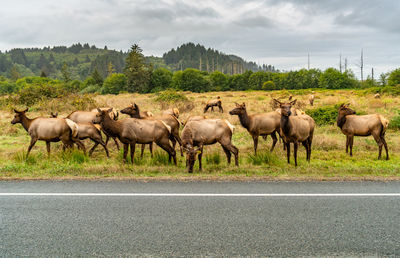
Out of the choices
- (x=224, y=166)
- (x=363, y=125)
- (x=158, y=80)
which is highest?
(x=158, y=80)

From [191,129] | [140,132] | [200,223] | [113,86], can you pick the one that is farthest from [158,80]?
[200,223]

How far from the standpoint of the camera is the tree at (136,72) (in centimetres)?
8018

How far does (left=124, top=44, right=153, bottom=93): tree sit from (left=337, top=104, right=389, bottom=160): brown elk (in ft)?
236

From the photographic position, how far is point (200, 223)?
5441 millimetres

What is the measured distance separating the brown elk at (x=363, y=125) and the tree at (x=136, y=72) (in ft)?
236

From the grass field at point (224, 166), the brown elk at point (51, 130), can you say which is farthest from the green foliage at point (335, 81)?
the brown elk at point (51, 130)

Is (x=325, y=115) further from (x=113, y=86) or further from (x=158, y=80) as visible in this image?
(x=113, y=86)

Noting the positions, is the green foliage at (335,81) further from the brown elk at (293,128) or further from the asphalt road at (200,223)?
the asphalt road at (200,223)

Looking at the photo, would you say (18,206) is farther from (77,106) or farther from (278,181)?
(77,106)

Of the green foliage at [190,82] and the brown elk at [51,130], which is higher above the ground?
the green foliage at [190,82]

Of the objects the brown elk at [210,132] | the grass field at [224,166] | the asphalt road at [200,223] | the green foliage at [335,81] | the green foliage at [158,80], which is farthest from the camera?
the green foliage at [335,81]

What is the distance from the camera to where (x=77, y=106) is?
77.9 feet

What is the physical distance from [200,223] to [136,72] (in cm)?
7826

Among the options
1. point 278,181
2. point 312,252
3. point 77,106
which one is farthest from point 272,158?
point 77,106
